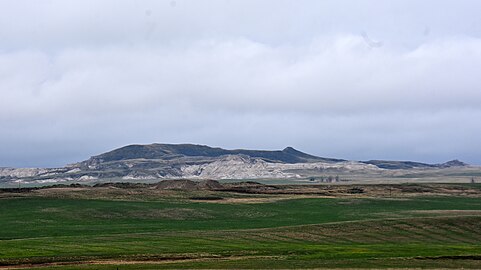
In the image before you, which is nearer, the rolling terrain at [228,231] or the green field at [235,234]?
the green field at [235,234]

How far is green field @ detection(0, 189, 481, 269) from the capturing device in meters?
47.1

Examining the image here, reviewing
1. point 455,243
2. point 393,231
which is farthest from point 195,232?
point 455,243

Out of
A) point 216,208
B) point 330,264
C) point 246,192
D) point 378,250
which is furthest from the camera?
point 246,192

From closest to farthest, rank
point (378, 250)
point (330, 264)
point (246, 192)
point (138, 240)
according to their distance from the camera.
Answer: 1. point (330, 264)
2. point (378, 250)
3. point (138, 240)
4. point (246, 192)

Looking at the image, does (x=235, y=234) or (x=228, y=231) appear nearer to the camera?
(x=235, y=234)

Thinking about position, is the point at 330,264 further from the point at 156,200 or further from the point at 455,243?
the point at 156,200

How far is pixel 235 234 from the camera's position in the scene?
213 ft

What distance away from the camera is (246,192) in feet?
444

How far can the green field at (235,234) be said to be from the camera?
154 feet

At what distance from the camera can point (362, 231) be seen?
6812cm

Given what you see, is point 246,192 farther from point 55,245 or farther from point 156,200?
point 55,245

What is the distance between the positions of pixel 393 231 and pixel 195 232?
17.9 m

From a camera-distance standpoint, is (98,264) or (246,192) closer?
(98,264)

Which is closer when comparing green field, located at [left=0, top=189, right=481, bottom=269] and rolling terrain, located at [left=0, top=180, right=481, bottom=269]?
green field, located at [left=0, top=189, right=481, bottom=269]
